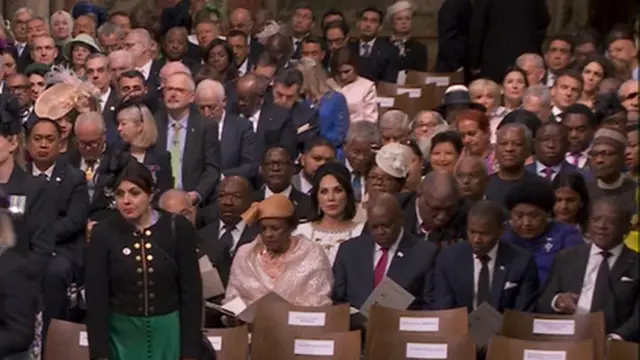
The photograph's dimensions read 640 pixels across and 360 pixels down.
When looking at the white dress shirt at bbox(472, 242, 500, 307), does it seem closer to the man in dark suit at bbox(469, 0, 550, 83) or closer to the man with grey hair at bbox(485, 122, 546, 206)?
the man with grey hair at bbox(485, 122, 546, 206)

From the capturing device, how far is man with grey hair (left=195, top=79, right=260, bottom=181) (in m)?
11.7

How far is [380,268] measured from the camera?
31.5ft

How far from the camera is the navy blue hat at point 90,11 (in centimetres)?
1520

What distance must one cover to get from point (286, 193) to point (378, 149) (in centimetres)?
71

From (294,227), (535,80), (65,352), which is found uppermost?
(535,80)

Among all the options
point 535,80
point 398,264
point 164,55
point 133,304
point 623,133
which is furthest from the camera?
point 164,55

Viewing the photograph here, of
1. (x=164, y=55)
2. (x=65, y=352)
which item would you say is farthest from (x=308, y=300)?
(x=164, y=55)

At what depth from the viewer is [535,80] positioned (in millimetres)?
13156

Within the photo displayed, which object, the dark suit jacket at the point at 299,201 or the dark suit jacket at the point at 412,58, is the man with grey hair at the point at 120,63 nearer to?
the dark suit jacket at the point at 299,201

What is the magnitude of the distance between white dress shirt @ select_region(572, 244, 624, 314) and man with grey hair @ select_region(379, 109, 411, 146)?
284cm

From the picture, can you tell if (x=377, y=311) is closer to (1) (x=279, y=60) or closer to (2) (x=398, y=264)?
(2) (x=398, y=264)

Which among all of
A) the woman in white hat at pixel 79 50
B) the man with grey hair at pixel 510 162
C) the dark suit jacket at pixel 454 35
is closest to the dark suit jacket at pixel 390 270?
the man with grey hair at pixel 510 162

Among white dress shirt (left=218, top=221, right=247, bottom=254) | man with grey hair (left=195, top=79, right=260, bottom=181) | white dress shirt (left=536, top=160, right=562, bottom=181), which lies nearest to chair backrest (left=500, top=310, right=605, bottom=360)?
white dress shirt (left=218, top=221, right=247, bottom=254)

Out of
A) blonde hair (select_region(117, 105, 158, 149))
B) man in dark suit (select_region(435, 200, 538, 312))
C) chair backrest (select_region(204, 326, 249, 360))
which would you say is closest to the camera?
chair backrest (select_region(204, 326, 249, 360))
